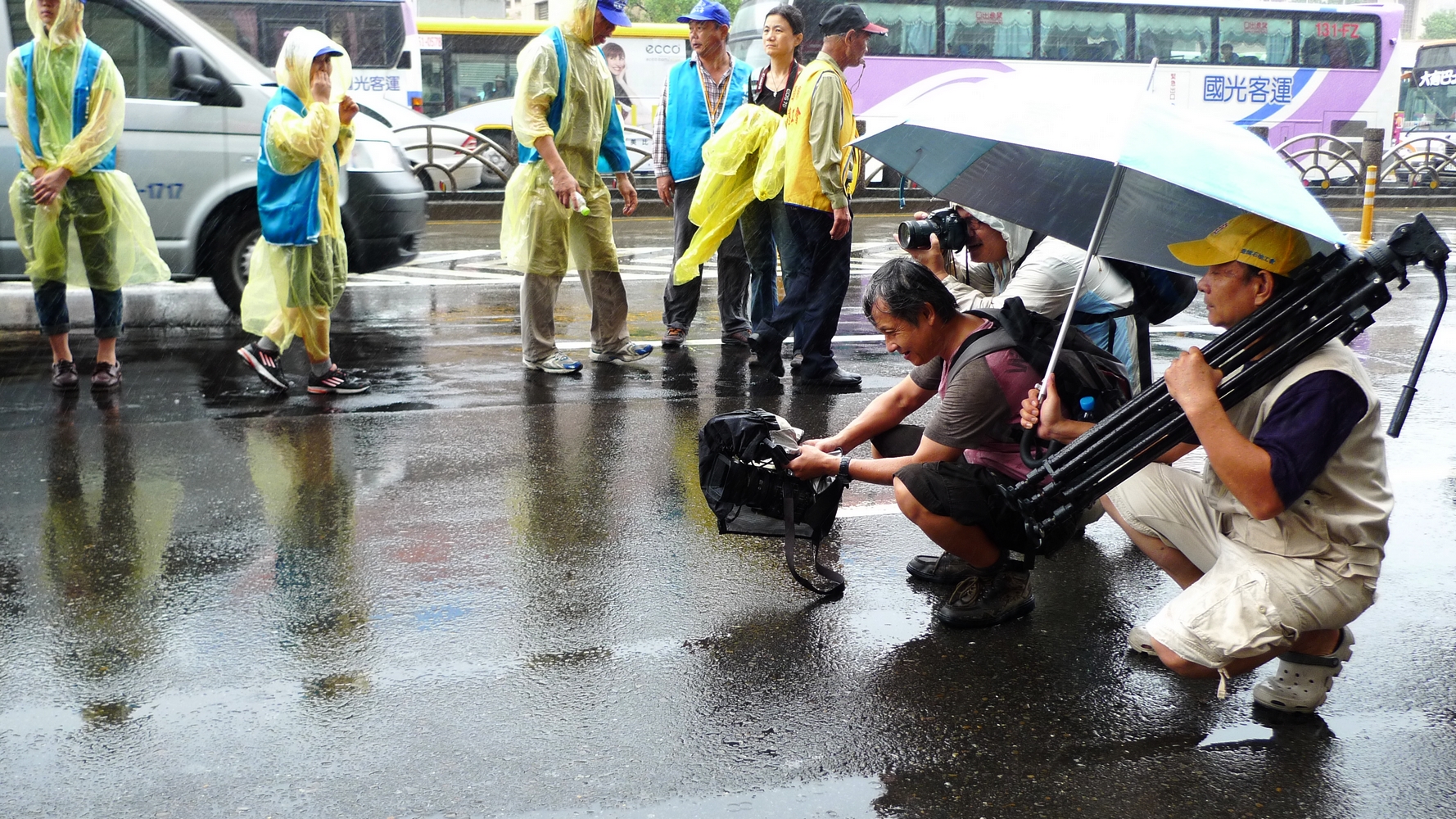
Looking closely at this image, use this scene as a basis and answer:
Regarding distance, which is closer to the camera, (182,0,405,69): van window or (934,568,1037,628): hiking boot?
(934,568,1037,628): hiking boot

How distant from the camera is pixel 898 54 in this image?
20.6m

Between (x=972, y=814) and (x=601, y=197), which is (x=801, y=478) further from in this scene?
(x=601, y=197)

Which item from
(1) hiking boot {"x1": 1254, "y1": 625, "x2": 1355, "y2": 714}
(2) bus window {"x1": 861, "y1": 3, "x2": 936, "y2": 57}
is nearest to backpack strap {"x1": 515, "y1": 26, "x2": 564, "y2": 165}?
(1) hiking boot {"x1": 1254, "y1": 625, "x2": 1355, "y2": 714}

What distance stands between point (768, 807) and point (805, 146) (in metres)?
4.18

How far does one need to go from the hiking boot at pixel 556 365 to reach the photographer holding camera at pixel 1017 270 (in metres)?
2.67

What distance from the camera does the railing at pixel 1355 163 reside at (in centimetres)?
2055

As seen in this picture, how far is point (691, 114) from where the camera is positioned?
731 centimetres

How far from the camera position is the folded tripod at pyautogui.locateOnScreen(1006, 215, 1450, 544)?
2.55 meters

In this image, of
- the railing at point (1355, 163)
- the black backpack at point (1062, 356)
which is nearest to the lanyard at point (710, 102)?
the black backpack at point (1062, 356)

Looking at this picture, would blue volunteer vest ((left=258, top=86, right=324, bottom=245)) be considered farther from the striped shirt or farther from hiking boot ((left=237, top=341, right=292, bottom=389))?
the striped shirt

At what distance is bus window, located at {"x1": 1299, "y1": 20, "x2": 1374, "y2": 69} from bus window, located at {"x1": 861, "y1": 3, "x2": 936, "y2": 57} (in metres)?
6.88

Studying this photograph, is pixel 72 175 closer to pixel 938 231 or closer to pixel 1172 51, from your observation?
pixel 938 231

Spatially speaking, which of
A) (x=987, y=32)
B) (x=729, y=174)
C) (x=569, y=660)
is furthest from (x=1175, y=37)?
(x=569, y=660)

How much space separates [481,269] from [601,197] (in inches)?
182
